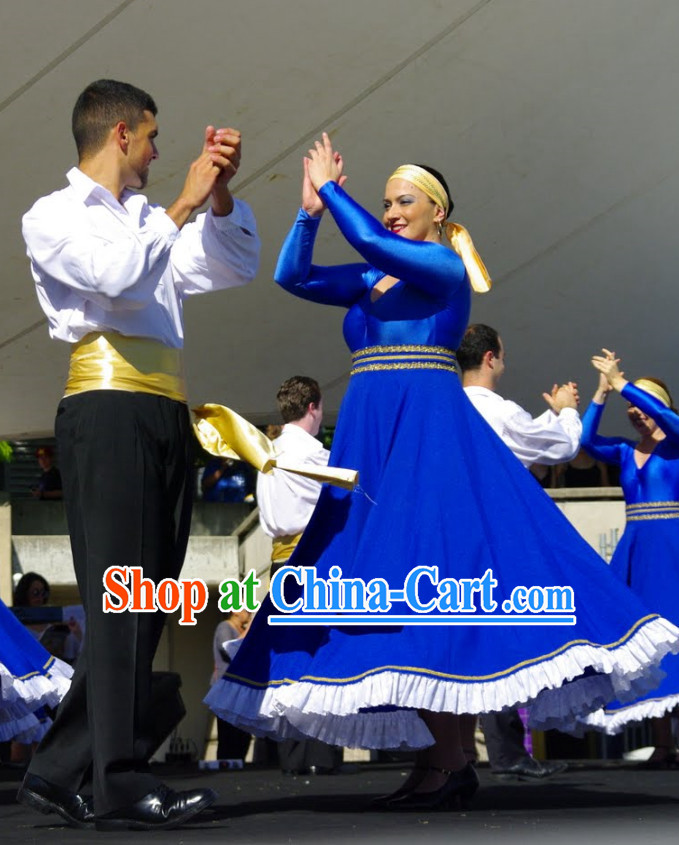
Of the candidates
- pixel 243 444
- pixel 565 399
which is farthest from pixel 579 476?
pixel 243 444

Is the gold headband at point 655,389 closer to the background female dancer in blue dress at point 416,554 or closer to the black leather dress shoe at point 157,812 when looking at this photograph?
the background female dancer in blue dress at point 416,554

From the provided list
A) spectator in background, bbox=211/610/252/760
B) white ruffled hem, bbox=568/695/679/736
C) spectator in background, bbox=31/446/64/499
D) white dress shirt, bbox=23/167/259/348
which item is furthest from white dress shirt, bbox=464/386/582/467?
spectator in background, bbox=31/446/64/499

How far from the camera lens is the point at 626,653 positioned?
4.49 metres

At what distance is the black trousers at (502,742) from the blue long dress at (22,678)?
177 centimetres

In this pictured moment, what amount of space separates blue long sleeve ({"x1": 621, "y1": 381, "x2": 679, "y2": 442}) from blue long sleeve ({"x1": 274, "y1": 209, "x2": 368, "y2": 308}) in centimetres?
240

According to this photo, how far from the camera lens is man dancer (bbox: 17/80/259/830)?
13.4 feet

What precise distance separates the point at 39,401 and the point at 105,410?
4.18 meters

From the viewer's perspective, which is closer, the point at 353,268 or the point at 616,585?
the point at 616,585

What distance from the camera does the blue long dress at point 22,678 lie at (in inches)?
219

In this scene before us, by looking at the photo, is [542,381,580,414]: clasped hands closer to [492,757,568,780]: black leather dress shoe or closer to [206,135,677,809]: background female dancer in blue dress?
[492,757,568,780]: black leather dress shoe

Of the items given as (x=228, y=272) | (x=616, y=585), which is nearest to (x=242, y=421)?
(x=228, y=272)

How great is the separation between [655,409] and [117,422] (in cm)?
349

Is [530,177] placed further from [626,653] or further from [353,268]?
[626,653]

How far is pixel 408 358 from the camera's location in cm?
488
